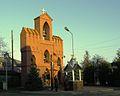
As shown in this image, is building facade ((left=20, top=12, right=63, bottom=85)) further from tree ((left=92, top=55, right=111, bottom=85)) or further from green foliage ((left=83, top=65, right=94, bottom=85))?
tree ((left=92, top=55, right=111, bottom=85))

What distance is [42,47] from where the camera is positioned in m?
61.6

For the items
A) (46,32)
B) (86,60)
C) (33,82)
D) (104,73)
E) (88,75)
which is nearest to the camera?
(33,82)

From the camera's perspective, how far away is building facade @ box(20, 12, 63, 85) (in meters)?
58.7

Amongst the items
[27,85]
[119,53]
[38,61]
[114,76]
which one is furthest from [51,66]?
[119,53]

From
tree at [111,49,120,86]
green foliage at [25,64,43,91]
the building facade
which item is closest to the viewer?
green foliage at [25,64,43,91]

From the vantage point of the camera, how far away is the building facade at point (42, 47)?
58.7 metres

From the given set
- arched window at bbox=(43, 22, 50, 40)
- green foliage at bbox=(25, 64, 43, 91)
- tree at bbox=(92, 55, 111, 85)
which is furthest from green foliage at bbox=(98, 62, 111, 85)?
green foliage at bbox=(25, 64, 43, 91)

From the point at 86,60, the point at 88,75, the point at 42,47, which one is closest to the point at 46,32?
the point at 42,47

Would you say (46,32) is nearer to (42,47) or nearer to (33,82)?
(42,47)

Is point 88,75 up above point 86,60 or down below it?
below

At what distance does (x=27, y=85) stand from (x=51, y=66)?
24.8 ft

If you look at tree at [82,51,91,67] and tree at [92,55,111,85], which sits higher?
tree at [82,51,91,67]

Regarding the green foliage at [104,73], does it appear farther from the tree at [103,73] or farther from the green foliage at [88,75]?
the green foliage at [88,75]

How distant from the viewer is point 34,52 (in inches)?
2350
